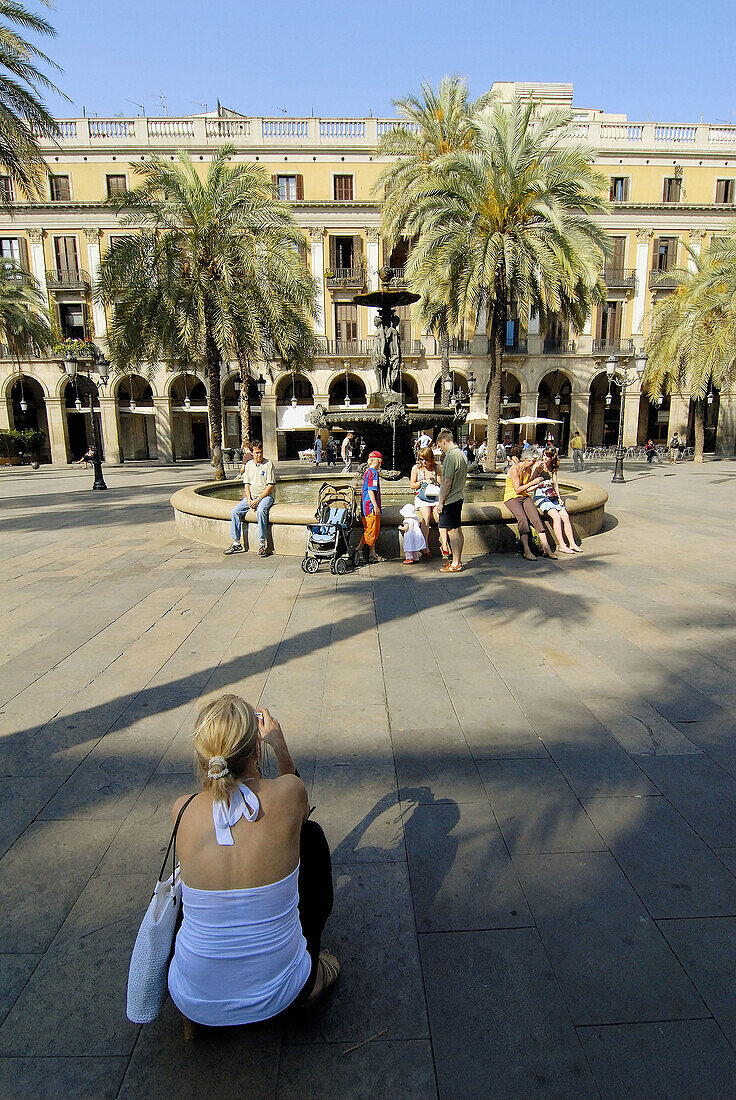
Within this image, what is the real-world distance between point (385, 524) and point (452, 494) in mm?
1452

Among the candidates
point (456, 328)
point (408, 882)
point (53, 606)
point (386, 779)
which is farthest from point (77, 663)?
point (456, 328)

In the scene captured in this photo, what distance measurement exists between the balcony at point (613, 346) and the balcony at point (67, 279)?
93.9ft

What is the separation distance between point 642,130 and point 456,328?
25.8m

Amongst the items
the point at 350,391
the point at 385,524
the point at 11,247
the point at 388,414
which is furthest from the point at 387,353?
the point at 11,247

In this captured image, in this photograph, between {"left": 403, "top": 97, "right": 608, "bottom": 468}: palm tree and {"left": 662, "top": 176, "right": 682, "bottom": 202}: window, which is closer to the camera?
{"left": 403, "top": 97, "right": 608, "bottom": 468}: palm tree

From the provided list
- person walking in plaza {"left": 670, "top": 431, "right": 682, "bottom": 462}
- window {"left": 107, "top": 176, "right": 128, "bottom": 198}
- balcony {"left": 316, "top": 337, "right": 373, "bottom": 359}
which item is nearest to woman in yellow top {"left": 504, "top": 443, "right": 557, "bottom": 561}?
person walking in plaza {"left": 670, "top": 431, "right": 682, "bottom": 462}

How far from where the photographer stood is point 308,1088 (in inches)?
73.1

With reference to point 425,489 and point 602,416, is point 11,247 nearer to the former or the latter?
point 602,416

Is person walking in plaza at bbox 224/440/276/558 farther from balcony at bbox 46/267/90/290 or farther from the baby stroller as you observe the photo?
balcony at bbox 46/267/90/290

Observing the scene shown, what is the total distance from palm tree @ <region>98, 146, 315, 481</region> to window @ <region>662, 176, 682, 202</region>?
28.5 m

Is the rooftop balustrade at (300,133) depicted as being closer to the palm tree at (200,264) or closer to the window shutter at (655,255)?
the window shutter at (655,255)

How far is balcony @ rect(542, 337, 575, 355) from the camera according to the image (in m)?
37.3

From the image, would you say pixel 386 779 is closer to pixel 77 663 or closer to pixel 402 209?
pixel 77 663

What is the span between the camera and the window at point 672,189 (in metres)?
36.1
